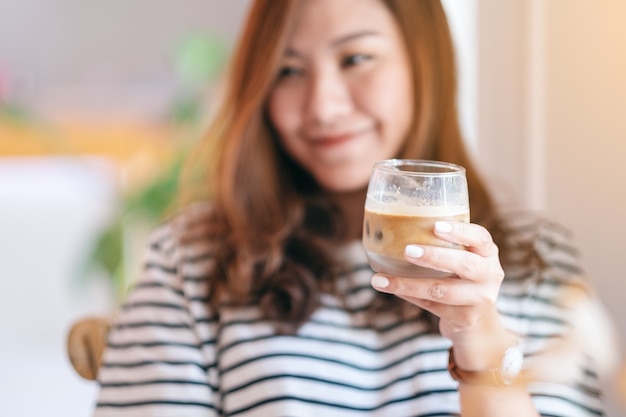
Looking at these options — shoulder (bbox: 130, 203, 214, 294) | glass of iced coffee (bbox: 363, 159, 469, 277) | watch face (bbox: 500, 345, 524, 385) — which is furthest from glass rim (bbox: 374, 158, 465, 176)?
shoulder (bbox: 130, 203, 214, 294)

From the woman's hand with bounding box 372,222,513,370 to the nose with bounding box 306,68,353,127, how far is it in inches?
15.4

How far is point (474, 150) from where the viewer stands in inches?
55.1

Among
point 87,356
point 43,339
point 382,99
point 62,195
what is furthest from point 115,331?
point 62,195

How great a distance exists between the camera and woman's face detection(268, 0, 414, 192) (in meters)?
1.06

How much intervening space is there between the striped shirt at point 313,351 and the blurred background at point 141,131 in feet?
0.36

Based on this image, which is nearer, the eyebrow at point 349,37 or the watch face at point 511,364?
the watch face at point 511,364

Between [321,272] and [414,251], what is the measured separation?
0.49 meters

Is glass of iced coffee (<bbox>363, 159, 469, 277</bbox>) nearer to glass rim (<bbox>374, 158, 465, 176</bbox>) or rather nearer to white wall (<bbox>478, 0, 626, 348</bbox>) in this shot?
glass rim (<bbox>374, 158, 465, 176</bbox>)

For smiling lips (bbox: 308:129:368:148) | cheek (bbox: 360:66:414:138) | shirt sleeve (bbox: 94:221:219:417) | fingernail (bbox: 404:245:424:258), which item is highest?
cheek (bbox: 360:66:414:138)

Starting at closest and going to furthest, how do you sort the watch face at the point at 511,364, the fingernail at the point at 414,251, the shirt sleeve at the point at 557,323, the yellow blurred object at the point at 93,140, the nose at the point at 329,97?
the fingernail at the point at 414,251 → the watch face at the point at 511,364 → the shirt sleeve at the point at 557,323 → the nose at the point at 329,97 → the yellow blurred object at the point at 93,140

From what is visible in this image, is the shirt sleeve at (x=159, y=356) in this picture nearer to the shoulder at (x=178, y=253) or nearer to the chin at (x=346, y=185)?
the shoulder at (x=178, y=253)

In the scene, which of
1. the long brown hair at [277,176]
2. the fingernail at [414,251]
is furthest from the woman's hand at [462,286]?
the long brown hair at [277,176]

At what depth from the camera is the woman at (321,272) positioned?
3.39 feet

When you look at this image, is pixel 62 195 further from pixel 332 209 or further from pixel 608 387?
pixel 608 387
